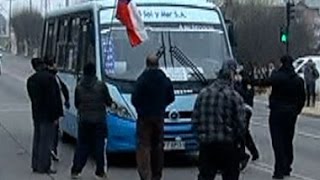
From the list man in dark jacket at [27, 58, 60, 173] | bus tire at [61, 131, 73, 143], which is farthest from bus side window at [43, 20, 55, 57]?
man in dark jacket at [27, 58, 60, 173]

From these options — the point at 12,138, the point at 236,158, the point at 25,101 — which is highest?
the point at 236,158

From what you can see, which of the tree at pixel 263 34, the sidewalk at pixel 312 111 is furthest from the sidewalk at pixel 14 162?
the tree at pixel 263 34

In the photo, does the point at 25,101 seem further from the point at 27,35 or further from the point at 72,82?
the point at 27,35

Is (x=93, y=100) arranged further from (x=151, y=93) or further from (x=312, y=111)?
(x=312, y=111)

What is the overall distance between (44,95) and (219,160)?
601cm

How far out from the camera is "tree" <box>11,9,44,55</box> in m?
134

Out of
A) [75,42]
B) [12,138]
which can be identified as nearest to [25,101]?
[12,138]

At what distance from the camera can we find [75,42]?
742 inches

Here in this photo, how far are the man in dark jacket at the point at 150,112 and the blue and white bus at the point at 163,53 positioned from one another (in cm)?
228

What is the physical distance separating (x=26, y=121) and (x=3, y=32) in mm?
168491

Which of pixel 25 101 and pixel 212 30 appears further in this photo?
pixel 25 101

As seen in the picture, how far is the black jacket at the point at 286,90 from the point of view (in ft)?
48.9

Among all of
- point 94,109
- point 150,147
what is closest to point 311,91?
point 94,109

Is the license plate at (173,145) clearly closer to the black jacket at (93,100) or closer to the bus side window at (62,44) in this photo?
the black jacket at (93,100)
